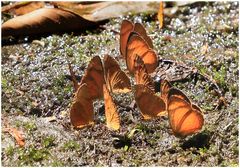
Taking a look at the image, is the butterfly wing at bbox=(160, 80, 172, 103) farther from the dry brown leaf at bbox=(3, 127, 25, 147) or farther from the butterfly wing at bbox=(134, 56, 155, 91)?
the dry brown leaf at bbox=(3, 127, 25, 147)

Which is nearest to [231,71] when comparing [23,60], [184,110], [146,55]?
[146,55]

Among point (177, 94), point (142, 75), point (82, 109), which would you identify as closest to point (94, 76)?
point (82, 109)

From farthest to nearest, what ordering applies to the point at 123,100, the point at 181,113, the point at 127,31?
the point at 127,31 → the point at 123,100 → the point at 181,113

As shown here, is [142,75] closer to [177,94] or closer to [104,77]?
[104,77]

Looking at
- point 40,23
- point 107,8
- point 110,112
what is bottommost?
point 110,112

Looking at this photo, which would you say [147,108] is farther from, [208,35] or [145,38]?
[208,35]

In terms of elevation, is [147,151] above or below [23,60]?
below
